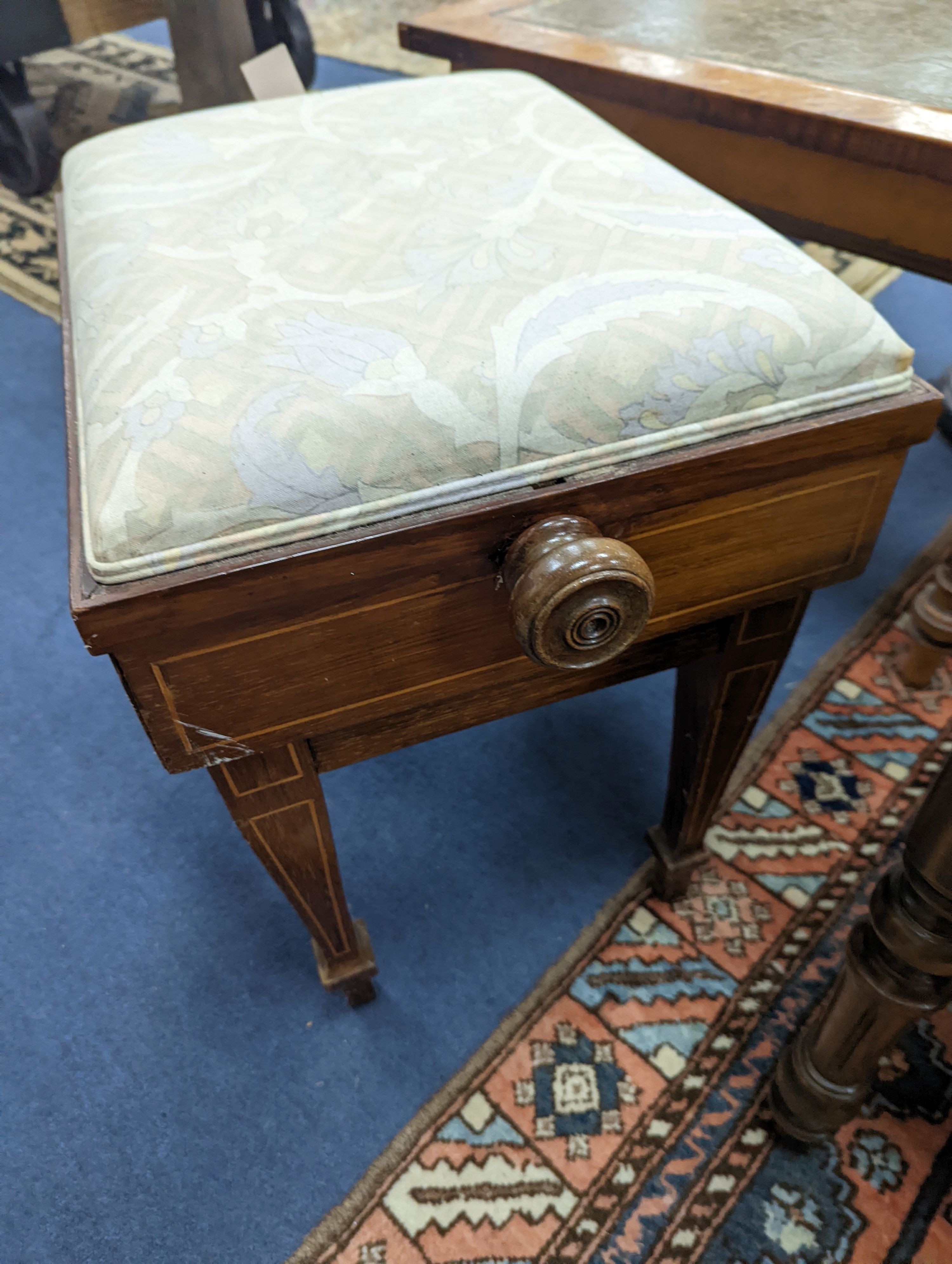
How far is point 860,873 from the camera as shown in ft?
2.71

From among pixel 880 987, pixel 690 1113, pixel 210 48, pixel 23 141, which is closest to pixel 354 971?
pixel 690 1113

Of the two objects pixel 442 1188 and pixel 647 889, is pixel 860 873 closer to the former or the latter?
pixel 647 889

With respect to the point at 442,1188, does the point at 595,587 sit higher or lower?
higher

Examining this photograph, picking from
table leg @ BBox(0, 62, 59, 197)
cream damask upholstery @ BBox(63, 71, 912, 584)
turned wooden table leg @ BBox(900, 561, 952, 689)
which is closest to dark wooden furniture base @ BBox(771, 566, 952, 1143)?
cream damask upholstery @ BBox(63, 71, 912, 584)

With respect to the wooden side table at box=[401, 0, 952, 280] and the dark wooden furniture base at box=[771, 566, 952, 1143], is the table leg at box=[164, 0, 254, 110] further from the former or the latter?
the dark wooden furniture base at box=[771, 566, 952, 1143]

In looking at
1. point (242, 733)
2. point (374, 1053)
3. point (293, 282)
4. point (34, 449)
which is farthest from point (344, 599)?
point (34, 449)

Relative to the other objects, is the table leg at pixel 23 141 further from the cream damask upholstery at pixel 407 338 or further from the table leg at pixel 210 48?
the cream damask upholstery at pixel 407 338

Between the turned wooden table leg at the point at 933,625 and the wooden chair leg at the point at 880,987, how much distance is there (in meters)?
0.47

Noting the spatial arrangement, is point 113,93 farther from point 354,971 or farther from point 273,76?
point 354,971

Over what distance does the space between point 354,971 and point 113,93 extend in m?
2.46

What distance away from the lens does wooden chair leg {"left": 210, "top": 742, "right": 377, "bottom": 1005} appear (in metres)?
0.50

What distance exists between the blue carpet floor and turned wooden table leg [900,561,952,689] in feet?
0.37

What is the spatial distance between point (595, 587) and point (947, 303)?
61.7 inches

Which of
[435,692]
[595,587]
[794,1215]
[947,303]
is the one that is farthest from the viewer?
[947,303]
